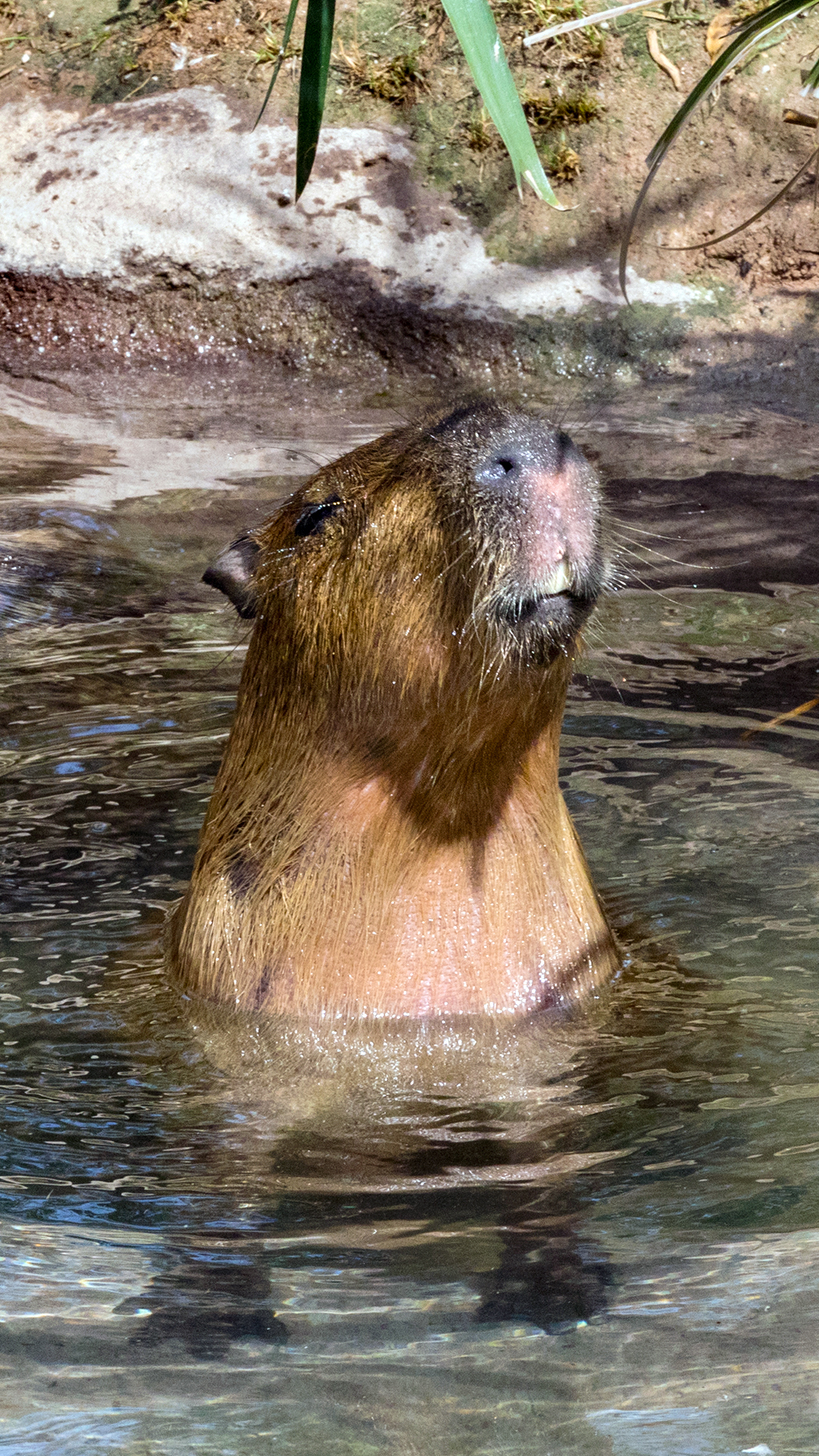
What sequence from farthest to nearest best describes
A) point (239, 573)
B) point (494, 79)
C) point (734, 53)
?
1. point (239, 573)
2. point (734, 53)
3. point (494, 79)

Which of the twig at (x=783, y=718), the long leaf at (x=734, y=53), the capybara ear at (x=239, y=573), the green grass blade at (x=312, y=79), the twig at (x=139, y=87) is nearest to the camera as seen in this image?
the green grass blade at (x=312, y=79)

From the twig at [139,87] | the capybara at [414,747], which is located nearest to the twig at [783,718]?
the capybara at [414,747]

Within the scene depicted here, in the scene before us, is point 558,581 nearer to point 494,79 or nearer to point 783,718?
point 494,79

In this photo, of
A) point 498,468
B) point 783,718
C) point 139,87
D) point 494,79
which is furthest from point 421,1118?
point 139,87

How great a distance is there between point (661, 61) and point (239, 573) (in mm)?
6633

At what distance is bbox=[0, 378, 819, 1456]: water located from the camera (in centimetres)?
183

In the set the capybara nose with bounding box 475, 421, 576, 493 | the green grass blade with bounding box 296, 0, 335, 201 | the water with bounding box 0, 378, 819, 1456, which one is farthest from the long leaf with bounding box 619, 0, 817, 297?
the water with bounding box 0, 378, 819, 1456

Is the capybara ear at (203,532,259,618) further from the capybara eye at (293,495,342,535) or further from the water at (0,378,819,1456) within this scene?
the water at (0,378,819,1456)

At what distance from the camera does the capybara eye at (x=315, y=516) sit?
325 centimetres

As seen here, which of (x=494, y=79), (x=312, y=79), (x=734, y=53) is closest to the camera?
(x=494, y=79)

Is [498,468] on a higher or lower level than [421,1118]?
higher

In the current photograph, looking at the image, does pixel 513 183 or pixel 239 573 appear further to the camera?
pixel 513 183

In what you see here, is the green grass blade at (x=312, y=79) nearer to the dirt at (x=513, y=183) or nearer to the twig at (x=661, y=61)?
the dirt at (x=513, y=183)

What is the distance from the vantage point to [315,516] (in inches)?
129
